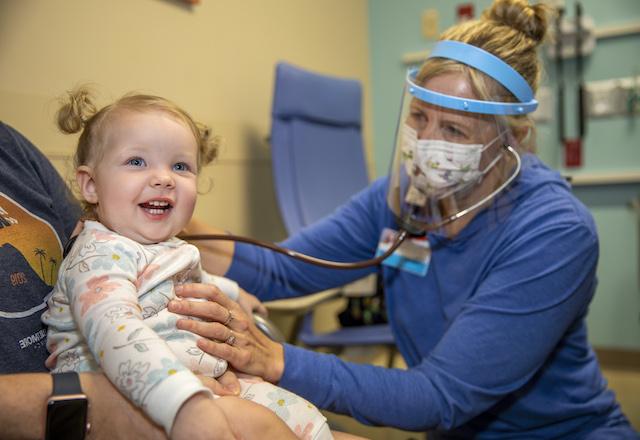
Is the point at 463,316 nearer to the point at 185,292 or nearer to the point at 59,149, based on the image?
the point at 185,292

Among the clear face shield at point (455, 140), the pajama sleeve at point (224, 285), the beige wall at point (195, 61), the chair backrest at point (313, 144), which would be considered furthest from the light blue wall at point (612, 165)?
the pajama sleeve at point (224, 285)

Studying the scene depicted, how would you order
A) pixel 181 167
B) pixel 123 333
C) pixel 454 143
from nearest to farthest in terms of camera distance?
pixel 123 333 < pixel 181 167 < pixel 454 143

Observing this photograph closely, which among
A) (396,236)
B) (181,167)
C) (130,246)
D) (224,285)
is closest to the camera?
(130,246)

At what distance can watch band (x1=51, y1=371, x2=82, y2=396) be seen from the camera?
76 centimetres

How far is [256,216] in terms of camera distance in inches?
98.9

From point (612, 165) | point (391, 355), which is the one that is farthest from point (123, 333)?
point (612, 165)

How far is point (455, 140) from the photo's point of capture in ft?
4.20

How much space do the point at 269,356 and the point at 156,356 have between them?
37 cm

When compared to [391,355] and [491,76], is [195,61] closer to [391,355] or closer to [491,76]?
[491,76]

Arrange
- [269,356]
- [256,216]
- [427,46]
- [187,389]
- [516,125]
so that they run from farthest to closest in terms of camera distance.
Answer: [427,46] < [256,216] < [516,125] < [269,356] < [187,389]

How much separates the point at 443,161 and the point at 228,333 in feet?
1.96

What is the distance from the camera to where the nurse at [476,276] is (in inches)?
45.4

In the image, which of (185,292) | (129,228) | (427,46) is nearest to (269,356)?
(185,292)

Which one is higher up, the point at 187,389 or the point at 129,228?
the point at 129,228
